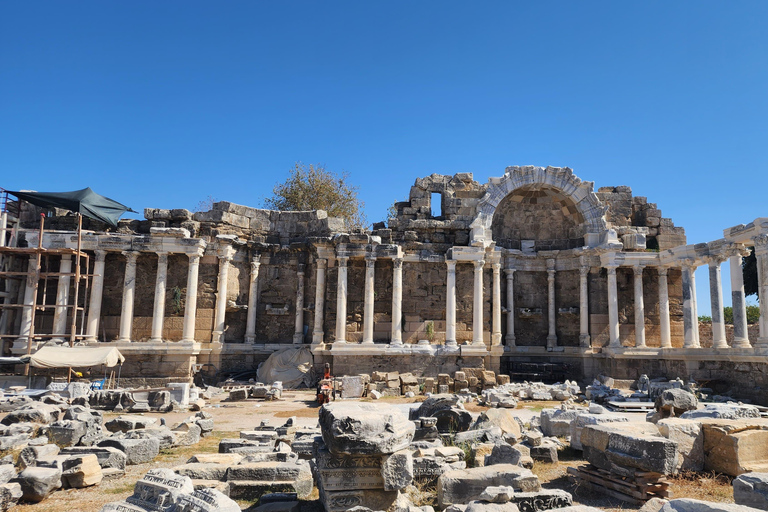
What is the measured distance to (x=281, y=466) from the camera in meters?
7.90

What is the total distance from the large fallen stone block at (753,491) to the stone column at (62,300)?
1992 centimetres

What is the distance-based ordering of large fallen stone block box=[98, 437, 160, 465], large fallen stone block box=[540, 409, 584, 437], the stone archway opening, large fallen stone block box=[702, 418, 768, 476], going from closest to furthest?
large fallen stone block box=[702, 418, 768, 476] < large fallen stone block box=[98, 437, 160, 465] < large fallen stone block box=[540, 409, 584, 437] < the stone archway opening

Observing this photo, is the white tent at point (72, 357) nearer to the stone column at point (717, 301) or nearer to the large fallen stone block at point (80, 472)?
the large fallen stone block at point (80, 472)

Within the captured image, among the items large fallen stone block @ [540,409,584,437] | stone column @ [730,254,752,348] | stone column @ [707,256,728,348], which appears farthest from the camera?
stone column @ [707,256,728,348]

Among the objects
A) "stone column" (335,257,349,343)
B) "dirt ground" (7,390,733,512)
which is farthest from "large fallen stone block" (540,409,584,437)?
"stone column" (335,257,349,343)

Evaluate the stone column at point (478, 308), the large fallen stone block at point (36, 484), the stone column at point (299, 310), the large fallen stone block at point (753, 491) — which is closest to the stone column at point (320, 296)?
the stone column at point (299, 310)

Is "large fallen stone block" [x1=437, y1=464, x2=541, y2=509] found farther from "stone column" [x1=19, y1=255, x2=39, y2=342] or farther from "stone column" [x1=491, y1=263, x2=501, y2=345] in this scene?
"stone column" [x1=19, y1=255, x2=39, y2=342]

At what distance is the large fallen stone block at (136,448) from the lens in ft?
30.6

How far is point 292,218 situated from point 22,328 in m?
10.3

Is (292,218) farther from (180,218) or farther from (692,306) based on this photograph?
(692,306)

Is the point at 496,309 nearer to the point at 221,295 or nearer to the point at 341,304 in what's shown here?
the point at 341,304

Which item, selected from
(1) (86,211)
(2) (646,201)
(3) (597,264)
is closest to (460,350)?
(3) (597,264)

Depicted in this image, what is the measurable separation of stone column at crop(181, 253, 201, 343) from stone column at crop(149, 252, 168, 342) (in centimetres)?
80

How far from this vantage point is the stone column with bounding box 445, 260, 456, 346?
69.0 feet
